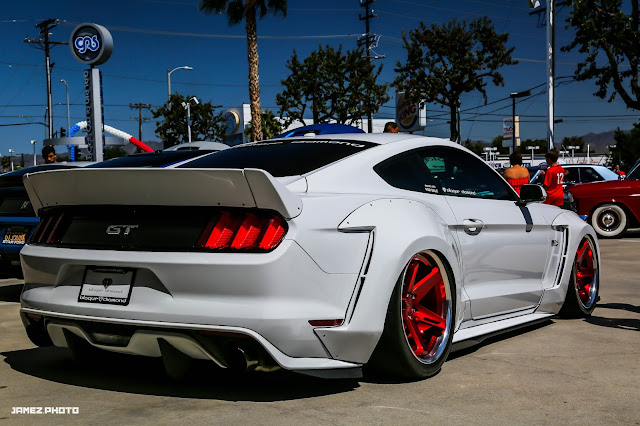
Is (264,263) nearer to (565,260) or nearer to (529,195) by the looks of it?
(529,195)

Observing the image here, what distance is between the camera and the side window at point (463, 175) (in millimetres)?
5020

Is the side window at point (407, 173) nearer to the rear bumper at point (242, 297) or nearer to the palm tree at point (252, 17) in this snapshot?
the rear bumper at point (242, 297)

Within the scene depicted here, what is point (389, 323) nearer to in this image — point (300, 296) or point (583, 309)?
point (300, 296)

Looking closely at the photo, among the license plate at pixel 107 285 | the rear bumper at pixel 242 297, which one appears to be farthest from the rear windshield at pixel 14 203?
the rear bumper at pixel 242 297

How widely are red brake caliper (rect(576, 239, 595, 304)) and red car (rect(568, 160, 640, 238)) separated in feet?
32.9

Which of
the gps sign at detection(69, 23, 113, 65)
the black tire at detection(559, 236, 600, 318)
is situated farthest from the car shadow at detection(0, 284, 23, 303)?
the gps sign at detection(69, 23, 113, 65)

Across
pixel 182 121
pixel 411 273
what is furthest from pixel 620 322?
pixel 182 121

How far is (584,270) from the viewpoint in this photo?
6727mm

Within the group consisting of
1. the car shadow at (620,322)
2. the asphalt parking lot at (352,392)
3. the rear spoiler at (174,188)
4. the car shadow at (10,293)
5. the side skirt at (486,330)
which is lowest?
the car shadow at (10,293)

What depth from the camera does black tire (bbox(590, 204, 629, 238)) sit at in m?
16.5

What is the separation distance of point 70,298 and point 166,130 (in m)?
68.1

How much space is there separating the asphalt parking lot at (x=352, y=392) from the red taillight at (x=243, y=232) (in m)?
0.79

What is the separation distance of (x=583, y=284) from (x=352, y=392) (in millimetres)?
3317

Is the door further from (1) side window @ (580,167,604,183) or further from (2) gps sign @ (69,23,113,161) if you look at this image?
(2) gps sign @ (69,23,113,161)
